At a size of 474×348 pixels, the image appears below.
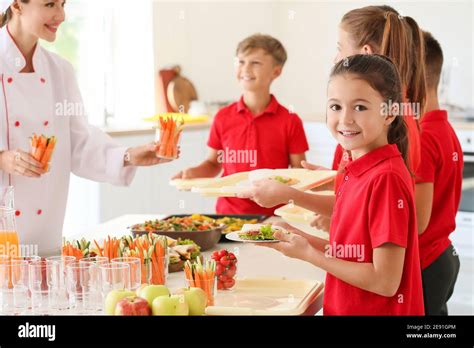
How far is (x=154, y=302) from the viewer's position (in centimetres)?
141

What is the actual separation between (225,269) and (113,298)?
345 mm

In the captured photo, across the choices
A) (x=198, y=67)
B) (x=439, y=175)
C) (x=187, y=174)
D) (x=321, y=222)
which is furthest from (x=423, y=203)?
(x=198, y=67)

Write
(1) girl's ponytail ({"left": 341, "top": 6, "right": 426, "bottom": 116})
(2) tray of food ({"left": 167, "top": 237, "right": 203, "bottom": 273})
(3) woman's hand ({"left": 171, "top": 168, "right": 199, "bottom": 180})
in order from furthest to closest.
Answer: (3) woman's hand ({"left": 171, "top": 168, "right": 199, "bottom": 180})
(2) tray of food ({"left": 167, "top": 237, "right": 203, "bottom": 273})
(1) girl's ponytail ({"left": 341, "top": 6, "right": 426, "bottom": 116})

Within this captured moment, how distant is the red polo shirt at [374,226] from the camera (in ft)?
4.61

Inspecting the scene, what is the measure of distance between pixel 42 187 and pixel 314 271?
660 millimetres

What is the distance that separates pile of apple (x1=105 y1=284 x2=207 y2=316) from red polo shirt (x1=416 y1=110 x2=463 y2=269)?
0.62 meters

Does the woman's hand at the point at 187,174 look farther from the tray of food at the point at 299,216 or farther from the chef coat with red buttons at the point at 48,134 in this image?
the chef coat with red buttons at the point at 48,134

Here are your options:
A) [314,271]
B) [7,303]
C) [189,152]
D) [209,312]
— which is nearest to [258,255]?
[314,271]

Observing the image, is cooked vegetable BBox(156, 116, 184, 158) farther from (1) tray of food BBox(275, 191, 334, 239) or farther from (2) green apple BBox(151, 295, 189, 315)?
(1) tray of food BBox(275, 191, 334, 239)

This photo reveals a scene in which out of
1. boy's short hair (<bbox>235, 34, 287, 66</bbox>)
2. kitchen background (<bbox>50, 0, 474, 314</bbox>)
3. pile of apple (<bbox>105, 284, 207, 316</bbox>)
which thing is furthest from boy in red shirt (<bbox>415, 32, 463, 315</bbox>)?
kitchen background (<bbox>50, 0, 474, 314</bbox>)

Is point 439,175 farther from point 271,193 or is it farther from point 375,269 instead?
point 375,269

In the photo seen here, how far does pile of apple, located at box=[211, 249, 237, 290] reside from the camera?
171 centimetres

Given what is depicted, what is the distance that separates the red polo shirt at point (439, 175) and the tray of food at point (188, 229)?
555 millimetres
